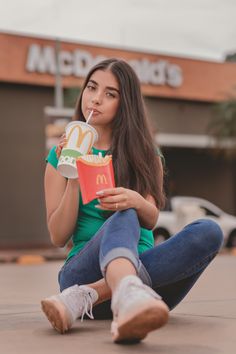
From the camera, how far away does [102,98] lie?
12.8 feet

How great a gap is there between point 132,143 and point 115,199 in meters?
0.66

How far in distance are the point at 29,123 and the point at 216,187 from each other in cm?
885

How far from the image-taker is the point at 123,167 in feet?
12.7

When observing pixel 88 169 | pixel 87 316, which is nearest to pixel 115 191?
pixel 88 169

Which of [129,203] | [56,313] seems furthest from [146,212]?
[56,313]

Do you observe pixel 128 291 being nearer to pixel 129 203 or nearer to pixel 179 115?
pixel 129 203

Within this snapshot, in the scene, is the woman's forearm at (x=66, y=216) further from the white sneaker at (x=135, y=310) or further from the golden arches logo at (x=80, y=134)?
the white sneaker at (x=135, y=310)

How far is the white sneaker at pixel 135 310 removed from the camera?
2.87 m

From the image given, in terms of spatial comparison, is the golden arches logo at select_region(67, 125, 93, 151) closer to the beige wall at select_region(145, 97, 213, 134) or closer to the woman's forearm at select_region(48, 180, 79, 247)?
the woman's forearm at select_region(48, 180, 79, 247)

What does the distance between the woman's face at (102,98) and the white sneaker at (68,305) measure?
852 mm

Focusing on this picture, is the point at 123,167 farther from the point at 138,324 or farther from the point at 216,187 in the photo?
the point at 216,187

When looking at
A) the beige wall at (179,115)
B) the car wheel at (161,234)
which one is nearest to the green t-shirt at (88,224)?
the car wheel at (161,234)

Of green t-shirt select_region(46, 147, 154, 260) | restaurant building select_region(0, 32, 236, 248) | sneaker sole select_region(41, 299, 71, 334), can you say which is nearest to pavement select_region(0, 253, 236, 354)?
sneaker sole select_region(41, 299, 71, 334)

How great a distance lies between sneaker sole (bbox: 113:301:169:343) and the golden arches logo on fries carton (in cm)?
60
